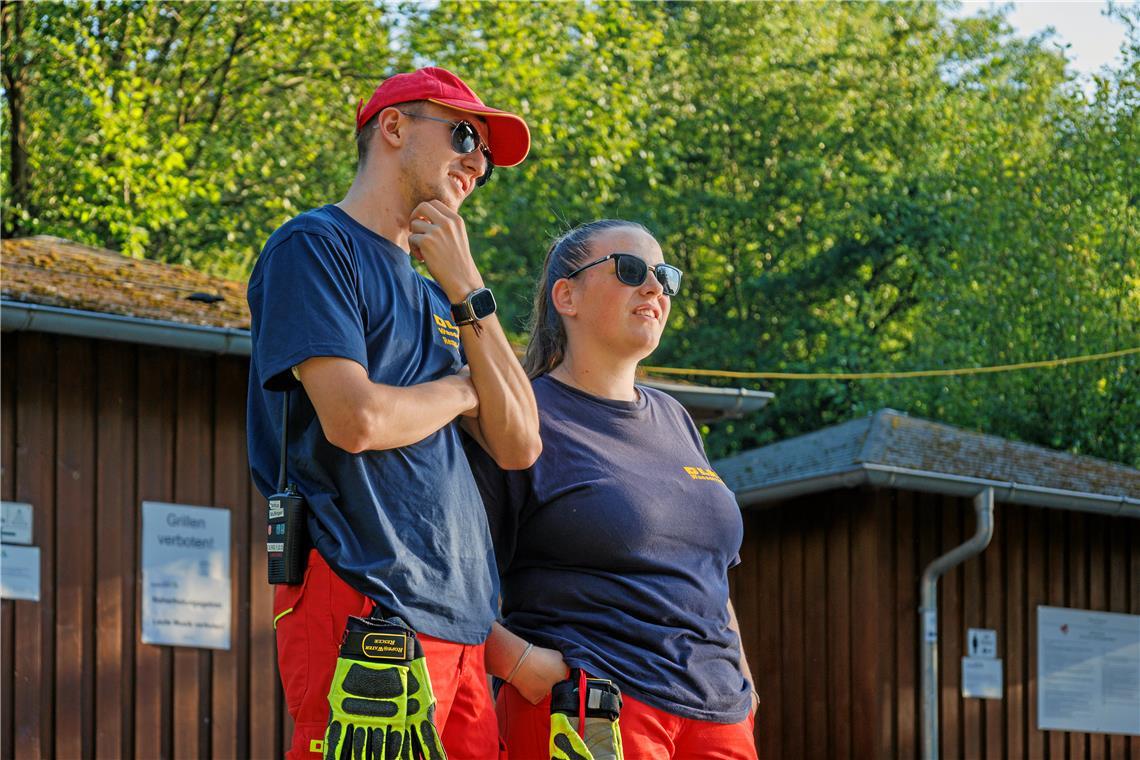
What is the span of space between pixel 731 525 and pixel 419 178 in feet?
3.71

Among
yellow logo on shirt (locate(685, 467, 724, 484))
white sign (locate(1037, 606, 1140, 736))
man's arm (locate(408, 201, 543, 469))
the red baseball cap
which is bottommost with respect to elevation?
white sign (locate(1037, 606, 1140, 736))

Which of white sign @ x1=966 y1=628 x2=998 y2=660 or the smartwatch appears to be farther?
white sign @ x1=966 y1=628 x2=998 y2=660

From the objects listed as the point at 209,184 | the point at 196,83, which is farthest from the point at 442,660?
the point at 196,83

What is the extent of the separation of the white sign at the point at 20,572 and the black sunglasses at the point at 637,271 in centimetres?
491

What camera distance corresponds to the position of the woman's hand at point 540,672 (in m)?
3.37

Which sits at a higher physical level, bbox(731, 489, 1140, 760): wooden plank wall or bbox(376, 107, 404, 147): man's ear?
bbox(376, 107, 404, 147): man's ear

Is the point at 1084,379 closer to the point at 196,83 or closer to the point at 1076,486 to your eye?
the point at 1076,486

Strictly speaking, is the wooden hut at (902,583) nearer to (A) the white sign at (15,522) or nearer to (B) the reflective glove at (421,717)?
(A) the white sign at (15,522)

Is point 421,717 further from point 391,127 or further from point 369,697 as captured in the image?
point 391,127

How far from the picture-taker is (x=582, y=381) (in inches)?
148

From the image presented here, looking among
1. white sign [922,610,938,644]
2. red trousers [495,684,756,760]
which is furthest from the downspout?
red trousers [495,684,756,760]

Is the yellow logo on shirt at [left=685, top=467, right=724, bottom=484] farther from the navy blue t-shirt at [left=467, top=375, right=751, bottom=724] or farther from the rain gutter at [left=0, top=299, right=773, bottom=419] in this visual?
the rain gutter at [left=0, top=299, right=773, bottom=419]

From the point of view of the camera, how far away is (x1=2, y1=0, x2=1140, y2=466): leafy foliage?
16891 millimetres

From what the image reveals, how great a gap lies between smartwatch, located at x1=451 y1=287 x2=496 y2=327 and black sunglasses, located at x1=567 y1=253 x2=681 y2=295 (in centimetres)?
67
